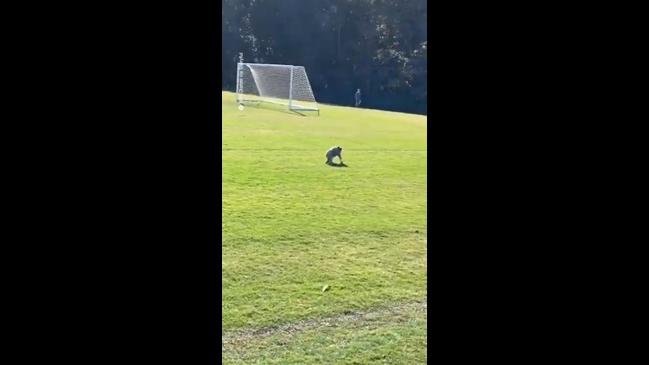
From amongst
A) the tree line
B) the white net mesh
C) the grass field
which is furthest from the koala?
the tree line

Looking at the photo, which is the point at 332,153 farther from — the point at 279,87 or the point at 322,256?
the point at 279,87

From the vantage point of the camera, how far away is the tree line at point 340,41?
26969mm

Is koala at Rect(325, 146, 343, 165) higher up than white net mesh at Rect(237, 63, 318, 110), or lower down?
lower down

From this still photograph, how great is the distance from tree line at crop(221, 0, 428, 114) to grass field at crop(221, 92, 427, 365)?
644 inches

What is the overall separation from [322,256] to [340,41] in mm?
23508

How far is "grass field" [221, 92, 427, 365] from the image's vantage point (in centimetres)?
312

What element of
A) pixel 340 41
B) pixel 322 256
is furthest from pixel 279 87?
pixel 322 256

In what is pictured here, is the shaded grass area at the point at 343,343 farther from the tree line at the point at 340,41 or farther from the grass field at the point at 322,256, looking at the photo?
the tree line at the point at 340,41

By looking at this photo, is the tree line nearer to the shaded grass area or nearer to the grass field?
the grass field

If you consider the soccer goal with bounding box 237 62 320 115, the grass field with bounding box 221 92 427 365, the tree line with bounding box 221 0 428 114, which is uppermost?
the tree line with bounding box 221 0 428 114
